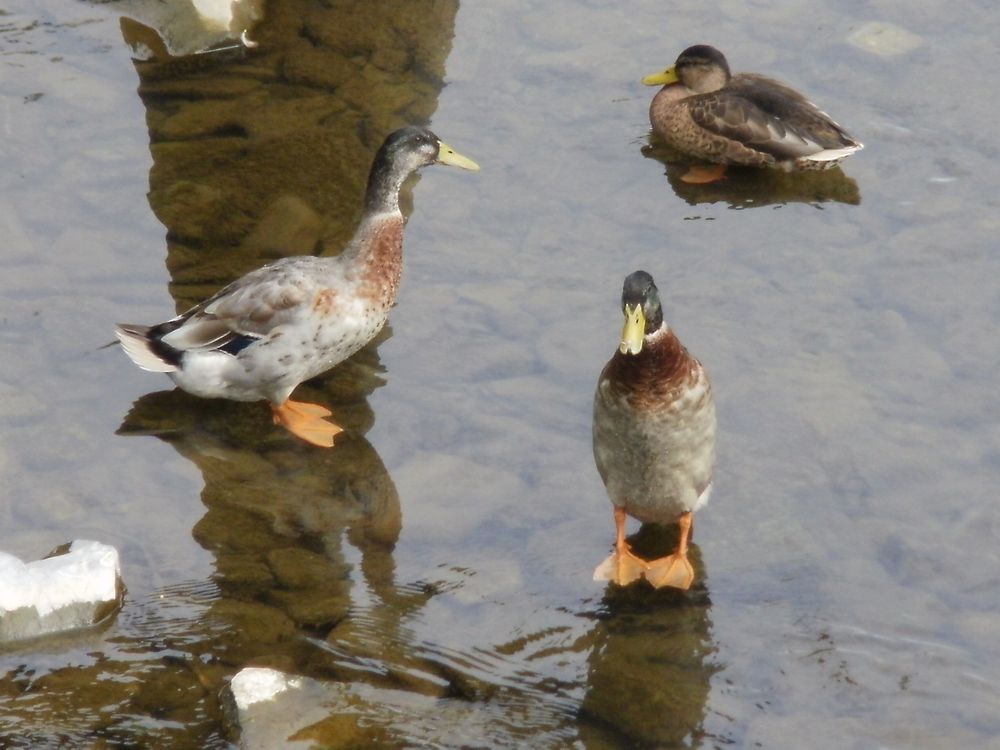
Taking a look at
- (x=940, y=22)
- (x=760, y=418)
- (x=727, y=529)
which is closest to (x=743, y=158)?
(x=940, y=22)

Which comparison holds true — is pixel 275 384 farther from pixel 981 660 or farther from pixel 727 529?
pixel 981 660

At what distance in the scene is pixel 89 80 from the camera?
7.84 m

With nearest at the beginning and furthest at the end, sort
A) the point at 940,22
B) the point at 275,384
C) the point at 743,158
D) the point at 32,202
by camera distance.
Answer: the point at 275,384
the point at 32,202
the point at 743,158
the point at 940,22

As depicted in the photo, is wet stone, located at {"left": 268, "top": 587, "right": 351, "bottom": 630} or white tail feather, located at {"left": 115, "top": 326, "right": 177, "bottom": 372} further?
white tail feather, located at {"left": 115, "top": 326, "right": 177, "bottom": 372}

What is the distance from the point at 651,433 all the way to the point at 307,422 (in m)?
1.58

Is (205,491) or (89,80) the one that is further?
(89,80)

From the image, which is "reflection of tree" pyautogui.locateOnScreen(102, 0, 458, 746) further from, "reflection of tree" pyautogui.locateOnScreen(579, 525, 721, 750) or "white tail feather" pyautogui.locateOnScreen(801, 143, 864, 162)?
"white tail feather" pyautogui.locateOnScreen(801, 143, 864, 162)

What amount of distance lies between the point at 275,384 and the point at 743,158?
116 inches

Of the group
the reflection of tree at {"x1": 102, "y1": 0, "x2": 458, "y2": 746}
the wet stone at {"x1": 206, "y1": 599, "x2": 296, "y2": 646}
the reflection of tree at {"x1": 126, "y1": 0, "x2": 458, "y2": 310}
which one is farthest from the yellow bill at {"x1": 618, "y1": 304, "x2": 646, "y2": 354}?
the reflection of tree at {"x1": 126, "y1": 0, "x2": 458, "y2": 310}

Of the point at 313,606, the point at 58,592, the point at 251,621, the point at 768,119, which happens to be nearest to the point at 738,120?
the point at 768,119

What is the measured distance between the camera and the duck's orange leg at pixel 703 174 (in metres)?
7.43

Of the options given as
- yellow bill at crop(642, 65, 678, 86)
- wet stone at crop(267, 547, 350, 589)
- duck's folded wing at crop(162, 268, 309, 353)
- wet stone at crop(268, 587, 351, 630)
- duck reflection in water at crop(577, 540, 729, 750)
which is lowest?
duck reflection in water at crop(577, 540, 729, 750)

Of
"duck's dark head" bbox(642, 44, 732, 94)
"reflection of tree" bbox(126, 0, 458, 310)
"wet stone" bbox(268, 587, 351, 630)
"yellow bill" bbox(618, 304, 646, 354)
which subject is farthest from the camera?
"duck's dark head" bbox(642, 44, 732, 94)

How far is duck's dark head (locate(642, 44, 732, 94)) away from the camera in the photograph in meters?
7.64
